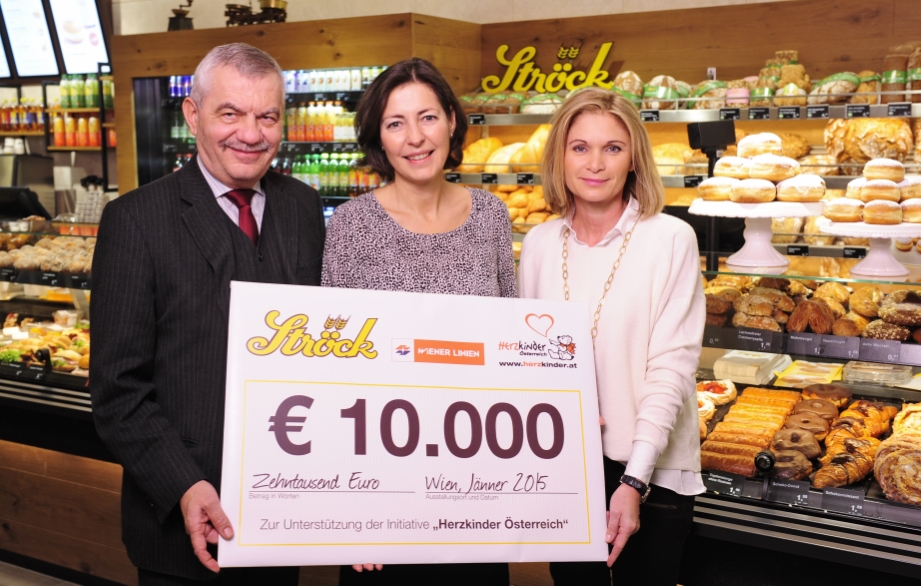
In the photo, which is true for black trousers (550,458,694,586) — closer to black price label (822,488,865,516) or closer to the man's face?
black price label (822,488,865,516)

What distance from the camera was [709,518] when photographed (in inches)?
85.8

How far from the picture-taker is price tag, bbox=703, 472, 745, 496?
2.26 m

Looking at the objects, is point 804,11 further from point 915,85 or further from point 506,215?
point 506,215

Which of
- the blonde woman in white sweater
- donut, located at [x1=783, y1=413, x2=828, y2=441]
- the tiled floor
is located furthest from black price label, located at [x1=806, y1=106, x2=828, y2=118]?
the tiled floor

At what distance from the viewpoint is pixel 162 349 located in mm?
1803

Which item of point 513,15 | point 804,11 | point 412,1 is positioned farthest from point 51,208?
point 804,11

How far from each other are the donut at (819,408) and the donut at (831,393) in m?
0.04

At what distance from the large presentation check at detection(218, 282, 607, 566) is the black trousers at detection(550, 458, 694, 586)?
140 millimetres

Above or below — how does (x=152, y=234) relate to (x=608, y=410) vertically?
above

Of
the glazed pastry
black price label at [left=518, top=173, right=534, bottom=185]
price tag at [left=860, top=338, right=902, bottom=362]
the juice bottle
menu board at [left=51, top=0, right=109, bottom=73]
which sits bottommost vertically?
the glazed pastry

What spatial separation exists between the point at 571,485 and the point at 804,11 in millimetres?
4184

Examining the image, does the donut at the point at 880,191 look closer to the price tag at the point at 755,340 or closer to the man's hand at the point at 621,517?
the price tag at the point at 755,340

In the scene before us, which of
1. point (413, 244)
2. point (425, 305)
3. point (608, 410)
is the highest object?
point (413, 244)

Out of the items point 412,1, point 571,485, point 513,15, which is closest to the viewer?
point 571,485
